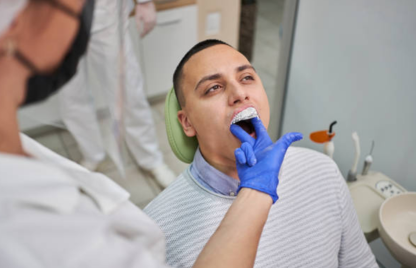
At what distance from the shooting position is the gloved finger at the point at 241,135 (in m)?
1.05

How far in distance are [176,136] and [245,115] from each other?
0.31m

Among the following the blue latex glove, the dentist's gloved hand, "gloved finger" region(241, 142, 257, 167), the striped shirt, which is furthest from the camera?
the dentist's gloved hand

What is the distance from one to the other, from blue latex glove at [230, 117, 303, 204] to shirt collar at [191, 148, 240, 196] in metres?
0.18

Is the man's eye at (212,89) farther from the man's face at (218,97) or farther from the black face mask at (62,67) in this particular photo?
the black face mask at (62,67)

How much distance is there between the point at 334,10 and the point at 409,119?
60 cm

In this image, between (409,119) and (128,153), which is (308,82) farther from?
(128,153)

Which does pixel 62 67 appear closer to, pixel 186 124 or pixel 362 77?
pixel 186 124

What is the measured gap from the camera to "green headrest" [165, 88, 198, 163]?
1.31 metres

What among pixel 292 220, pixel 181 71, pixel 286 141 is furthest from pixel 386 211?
pixel 181 71

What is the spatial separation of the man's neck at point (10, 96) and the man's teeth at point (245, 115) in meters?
0.76

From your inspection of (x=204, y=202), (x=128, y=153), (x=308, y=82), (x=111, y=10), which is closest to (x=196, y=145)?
(x=204, y=202)

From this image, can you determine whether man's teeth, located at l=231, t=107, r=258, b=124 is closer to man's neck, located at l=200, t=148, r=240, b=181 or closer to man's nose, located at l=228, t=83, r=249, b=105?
man's nose, located at l=228, t=83, r=249, b=105

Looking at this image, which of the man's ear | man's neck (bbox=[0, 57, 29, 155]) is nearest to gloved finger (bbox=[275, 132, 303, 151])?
the man's ear

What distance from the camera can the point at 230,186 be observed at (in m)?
1.19
